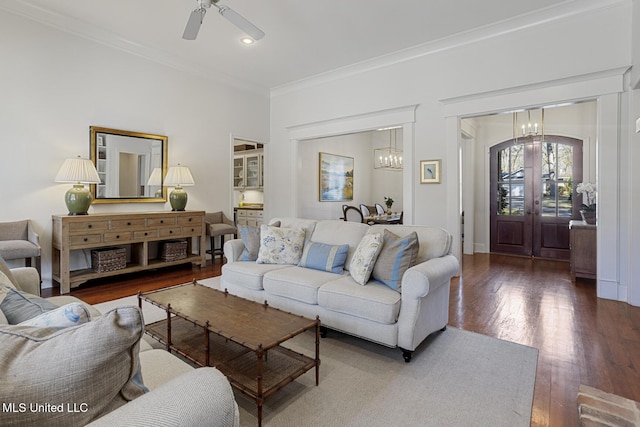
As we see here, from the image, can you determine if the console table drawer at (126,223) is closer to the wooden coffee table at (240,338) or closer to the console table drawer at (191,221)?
the console table drawer at (191,221)

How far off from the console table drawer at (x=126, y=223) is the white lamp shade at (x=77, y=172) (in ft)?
1.79

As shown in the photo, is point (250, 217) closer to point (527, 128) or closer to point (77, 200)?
point (77, 200)

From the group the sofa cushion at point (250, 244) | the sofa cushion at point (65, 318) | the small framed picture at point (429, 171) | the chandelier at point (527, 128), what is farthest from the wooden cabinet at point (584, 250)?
the sofa cushion at point (65, 318)

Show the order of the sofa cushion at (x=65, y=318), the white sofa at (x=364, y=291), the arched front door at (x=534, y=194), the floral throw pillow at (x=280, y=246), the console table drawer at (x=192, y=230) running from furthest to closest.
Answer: the arched front door at (x=534, y=194) → the console table drawer at (x=192, y=230) → the floral throw pillow at (x=280, y=246) → the white sofa at (x=364, y=291) → the sofa cushion at (x=65, y=318)

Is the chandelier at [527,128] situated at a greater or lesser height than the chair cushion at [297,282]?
greater

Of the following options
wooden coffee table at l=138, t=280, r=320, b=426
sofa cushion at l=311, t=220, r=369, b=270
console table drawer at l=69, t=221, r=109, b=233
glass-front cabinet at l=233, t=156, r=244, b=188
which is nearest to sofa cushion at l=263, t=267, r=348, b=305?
sofa cushion at l=311, t=220, r=369, b=270

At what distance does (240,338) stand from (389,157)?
754cm

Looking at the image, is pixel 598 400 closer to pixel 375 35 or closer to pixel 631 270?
pixel 631 270

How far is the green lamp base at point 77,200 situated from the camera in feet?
12.9

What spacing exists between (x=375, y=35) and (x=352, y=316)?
3.66 m

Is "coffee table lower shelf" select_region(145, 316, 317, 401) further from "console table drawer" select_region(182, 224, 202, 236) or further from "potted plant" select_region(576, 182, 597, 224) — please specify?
"potted plant" select_region(576, 182, 597, 224)

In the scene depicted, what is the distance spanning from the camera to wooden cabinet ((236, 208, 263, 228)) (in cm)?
786

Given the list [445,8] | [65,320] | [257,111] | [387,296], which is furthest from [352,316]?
[257,111]

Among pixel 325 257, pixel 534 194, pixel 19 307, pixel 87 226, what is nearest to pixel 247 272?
pixel 325 257
